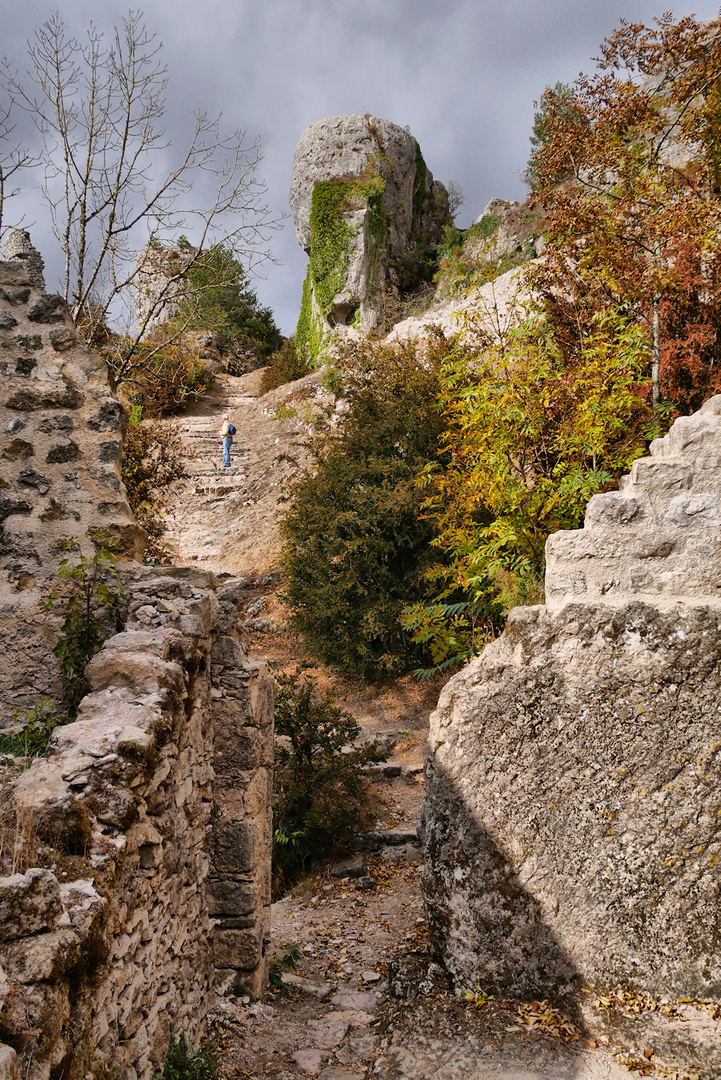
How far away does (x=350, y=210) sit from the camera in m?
22.5

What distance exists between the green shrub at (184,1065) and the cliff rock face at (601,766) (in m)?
1.24

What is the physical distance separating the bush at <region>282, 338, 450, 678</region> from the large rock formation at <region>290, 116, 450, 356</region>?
38.3 feet

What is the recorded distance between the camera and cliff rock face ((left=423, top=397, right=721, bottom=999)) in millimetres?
3205

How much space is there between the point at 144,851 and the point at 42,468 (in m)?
2.14

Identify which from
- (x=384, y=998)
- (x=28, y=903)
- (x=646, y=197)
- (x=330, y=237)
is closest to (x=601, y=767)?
(x=384, y=998)

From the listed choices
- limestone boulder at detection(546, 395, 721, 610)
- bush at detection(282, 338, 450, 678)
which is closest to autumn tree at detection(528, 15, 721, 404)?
bush at detection(282, 338, 450, 678)

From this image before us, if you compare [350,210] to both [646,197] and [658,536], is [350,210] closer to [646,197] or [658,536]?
[646,197]

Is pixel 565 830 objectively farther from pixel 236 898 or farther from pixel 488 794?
pixel 236 898

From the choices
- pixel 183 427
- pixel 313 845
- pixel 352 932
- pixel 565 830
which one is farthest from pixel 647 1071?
pixel 183 427

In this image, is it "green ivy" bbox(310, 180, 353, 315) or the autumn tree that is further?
"green ivy" bbox(310, 180, 353, 315)

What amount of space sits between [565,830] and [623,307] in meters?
5.76

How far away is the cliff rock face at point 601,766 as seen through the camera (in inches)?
126

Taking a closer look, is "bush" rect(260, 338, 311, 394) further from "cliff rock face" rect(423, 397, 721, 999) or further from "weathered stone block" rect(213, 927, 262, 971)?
"weathered stone block" rect(213, 927, 262, 971)

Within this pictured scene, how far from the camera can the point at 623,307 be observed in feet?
24.1
